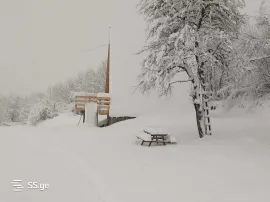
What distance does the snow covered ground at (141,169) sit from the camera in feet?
20.0

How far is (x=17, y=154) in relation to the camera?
10.0 meters

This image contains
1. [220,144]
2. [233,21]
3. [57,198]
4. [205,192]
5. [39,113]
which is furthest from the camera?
[39,113]

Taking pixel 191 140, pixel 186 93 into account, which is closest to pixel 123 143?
pixel 191 140

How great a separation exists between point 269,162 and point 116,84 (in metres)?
18.6

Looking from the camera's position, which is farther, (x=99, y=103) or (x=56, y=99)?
(x=56, y=99)

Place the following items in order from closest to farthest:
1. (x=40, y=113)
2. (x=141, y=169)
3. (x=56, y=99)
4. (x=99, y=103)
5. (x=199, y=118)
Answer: (x=141, y=169), (x=199, y=118), (x=99, y=103), (x=40, y=113), (x=56, y=99)

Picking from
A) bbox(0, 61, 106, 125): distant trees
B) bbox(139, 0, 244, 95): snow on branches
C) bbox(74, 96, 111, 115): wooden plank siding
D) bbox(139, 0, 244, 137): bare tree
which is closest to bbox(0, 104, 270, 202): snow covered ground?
bbox(139, 0, 244, 137): bare tree

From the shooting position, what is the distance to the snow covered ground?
609 cm

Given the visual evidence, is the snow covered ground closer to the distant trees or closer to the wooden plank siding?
the wooden plank siding

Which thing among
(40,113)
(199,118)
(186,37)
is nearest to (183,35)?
(186,37)

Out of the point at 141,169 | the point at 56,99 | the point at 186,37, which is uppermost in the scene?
the point at 186,37

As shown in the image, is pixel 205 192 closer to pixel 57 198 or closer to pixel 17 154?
pixel 57 198

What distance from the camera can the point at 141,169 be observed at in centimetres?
831

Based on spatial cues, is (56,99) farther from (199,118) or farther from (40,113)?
(199,118)
